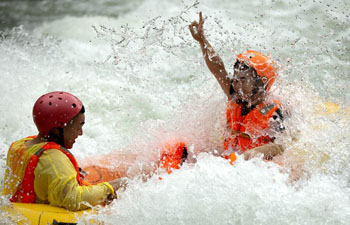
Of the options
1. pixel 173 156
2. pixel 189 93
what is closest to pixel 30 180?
pixel 173 156

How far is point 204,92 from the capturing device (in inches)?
189

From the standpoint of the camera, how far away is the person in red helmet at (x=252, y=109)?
3.79 metres

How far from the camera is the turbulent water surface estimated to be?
3.31 metres

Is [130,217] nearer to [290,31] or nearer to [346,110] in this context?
[346,110]

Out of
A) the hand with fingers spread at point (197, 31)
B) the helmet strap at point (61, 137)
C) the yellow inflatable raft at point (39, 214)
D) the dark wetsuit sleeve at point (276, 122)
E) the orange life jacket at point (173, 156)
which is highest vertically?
the hand with fingers spread at point (197, 31)

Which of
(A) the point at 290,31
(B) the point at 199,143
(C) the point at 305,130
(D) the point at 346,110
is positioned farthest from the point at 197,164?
(A) the point at 290,31

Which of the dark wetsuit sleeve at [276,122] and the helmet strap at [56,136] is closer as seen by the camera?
the helmet strap at [56,136]

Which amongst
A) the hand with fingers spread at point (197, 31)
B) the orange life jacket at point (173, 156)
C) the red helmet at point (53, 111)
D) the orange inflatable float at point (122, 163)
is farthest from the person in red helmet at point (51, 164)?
the hand with fingers spread at point (197, 31)

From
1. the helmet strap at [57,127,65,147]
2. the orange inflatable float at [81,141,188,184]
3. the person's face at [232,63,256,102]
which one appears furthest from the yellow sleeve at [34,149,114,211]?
the person's face at [232,63,256,102]

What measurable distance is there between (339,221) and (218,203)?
3.03ft

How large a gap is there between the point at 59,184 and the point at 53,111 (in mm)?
472

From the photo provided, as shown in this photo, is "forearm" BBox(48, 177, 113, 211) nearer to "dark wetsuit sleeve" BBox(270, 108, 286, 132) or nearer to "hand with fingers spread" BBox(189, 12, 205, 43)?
"dark wetsuit sleeve" BBox(270, 108, 286, 132)

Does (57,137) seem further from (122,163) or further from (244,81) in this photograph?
(244,81)

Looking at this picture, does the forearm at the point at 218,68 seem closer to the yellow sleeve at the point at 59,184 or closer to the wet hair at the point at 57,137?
the wet hair at the point at 57,137
